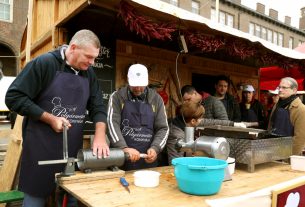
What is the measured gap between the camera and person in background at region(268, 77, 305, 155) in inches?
138

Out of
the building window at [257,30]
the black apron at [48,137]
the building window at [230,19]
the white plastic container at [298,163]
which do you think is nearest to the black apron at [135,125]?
the black apron at [48,137]

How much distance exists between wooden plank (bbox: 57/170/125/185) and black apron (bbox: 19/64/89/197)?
0.37 metres

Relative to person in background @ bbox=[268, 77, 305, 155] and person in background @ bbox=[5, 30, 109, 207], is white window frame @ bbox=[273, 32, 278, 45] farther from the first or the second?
person in background @ bbox=[5, 30, 109, 207]

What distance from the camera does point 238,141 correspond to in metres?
2.45

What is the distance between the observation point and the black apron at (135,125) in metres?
2.81

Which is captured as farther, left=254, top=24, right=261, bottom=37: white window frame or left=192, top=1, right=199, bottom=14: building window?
left=254, top=24, right=261, bottom=37: white window frame

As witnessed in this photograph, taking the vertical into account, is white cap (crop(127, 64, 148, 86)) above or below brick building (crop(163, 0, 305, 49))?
below

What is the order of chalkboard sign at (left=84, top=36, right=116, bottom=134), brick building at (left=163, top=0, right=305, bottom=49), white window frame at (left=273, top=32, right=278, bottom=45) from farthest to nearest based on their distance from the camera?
1. white window frame at (left=273, top=32, right=278, bottom=45)
2. brick building at (left=163, top=0, right=305, bottom=49)
3. chalkboard sign at (left=84, top=36, right=116, bottom=134)

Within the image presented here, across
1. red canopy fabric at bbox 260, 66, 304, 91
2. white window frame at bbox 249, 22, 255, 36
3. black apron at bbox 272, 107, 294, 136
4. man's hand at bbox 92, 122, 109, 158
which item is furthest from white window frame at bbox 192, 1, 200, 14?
man's hand at bbox 92, 122, 109, 158

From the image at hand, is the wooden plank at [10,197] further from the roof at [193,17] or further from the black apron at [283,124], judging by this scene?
the black apron at [283,124]

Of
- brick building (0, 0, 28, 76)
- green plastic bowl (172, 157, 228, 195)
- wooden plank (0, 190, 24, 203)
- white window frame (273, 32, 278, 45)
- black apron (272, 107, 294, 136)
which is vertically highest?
white window frame (273, 32, 278, 45)

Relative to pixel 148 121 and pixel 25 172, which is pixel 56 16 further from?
pixel 25 172

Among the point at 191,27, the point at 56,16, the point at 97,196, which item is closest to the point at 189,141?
the point at 97,196

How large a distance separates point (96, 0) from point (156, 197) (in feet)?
5.87
